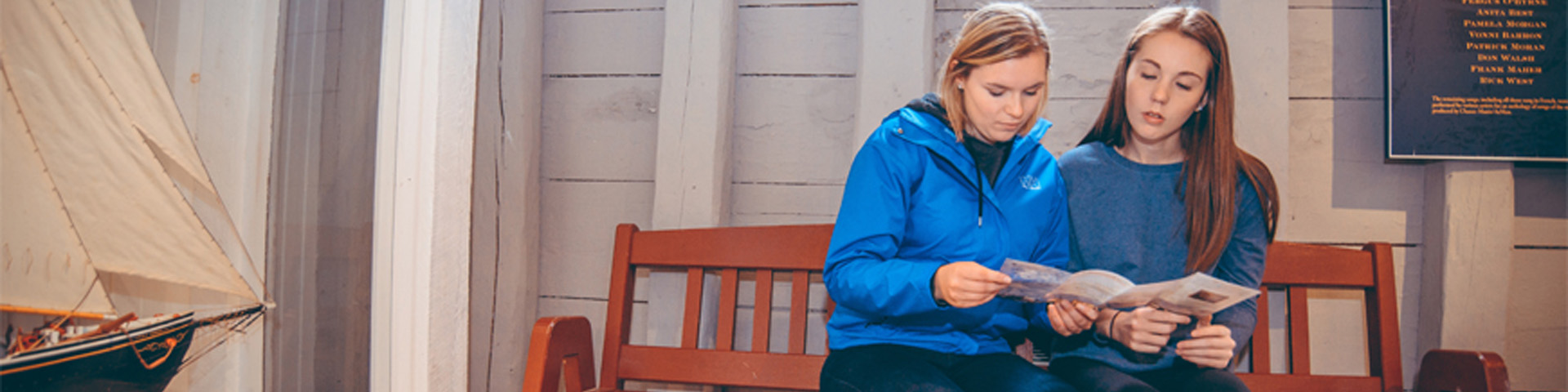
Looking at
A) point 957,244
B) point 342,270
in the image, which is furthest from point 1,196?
point 957,244

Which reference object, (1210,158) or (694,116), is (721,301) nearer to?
(694,116)

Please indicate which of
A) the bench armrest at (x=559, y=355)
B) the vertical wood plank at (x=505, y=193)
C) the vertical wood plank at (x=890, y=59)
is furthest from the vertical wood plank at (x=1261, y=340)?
the vertical wood plank at (x=505, y=193)

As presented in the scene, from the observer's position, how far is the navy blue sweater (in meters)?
1.38

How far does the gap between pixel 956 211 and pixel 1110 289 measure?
27cm

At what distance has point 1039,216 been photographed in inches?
53.3

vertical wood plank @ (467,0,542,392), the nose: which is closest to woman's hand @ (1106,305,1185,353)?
the nose

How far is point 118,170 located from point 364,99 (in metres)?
0.52

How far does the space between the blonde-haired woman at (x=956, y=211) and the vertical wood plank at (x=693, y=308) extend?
18.2 inches

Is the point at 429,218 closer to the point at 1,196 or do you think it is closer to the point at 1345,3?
the point at 1,196

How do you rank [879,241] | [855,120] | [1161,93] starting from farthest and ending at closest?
[855,120] < [1161,93] < [879,241]

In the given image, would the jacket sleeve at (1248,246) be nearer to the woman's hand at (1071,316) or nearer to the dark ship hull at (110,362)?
the woman's hand at (1071,316)

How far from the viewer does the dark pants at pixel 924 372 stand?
1121 mm

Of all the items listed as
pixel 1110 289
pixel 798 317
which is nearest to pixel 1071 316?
pixel 1110 289

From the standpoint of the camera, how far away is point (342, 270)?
1445 millimetres
